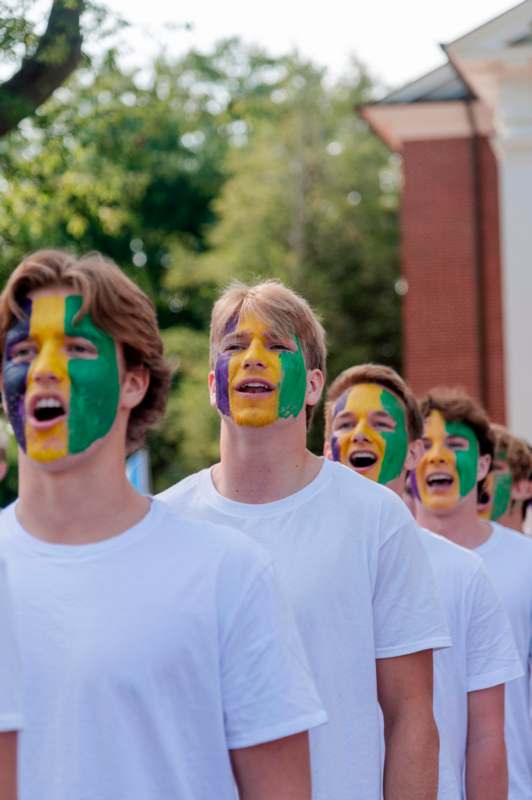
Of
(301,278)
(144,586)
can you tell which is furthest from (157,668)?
(301,278)

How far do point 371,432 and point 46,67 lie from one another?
205 inches

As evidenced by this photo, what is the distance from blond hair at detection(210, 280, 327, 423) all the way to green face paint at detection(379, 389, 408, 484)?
1260 mm

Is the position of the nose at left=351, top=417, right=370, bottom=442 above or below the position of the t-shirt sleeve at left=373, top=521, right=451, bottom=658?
above

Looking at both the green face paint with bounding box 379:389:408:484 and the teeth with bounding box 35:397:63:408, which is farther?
the green face paint with bounding box 379:389:408:484

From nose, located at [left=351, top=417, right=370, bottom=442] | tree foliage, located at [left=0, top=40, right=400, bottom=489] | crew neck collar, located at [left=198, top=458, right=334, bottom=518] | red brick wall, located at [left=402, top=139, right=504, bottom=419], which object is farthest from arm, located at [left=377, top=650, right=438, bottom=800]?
tree foliage, located at [left=0, top=40, right=400, bottom=489]

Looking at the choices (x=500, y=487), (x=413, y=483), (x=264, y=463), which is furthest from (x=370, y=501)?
(x=500, y=487)

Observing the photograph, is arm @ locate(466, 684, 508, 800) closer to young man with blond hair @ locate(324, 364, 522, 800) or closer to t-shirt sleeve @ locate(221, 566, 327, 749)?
young man with blond hair @ locate(324, 364, 522, 800)

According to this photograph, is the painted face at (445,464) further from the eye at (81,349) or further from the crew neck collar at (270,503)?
the eye at (81,349)

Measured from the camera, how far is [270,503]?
459 cm

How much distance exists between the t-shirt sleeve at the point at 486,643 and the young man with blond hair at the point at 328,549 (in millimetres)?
1054

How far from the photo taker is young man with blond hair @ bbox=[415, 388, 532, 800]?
6.65m

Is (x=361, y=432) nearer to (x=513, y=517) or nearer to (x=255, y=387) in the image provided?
(x=255, y=387)

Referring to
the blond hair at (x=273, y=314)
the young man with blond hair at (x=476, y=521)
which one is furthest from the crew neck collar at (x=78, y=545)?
the young man with blond hair at (x=476, y=521)

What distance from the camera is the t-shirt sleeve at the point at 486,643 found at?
221 inches
